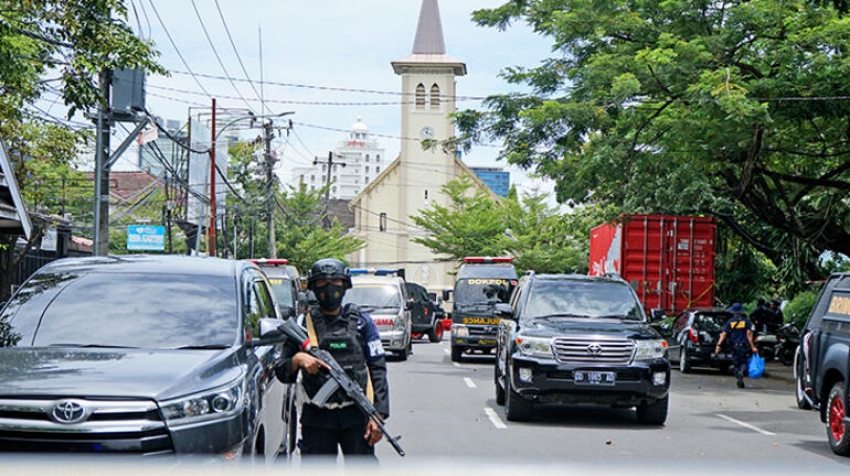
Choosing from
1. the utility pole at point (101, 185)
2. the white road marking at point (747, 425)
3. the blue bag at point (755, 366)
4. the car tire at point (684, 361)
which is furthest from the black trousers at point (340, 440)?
the car tire at point (684, 361)

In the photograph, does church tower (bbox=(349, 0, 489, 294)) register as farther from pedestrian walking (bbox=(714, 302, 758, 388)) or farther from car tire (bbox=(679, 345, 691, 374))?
pedestrian walking (bbox=(714, 302, 758, 388))

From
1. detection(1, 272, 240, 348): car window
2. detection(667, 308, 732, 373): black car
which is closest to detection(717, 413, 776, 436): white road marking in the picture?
detection(1, 272, 240, 348): car window

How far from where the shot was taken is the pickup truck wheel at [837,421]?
11250 millimetres

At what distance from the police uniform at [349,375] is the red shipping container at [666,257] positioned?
2014 cm

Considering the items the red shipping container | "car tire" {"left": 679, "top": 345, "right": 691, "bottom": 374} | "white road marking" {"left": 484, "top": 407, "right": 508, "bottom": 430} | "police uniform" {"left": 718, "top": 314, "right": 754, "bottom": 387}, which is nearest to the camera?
"white road marking" {"left": 484, "top": 407, "right": 508, "bottom": 430}

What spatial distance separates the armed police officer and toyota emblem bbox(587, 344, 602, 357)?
6.64 meters

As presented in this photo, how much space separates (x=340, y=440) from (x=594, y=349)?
697 centimetres

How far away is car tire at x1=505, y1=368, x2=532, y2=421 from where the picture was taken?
13.4 meters

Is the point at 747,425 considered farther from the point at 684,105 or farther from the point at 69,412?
the point at 69,412

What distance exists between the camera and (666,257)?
2650 cm

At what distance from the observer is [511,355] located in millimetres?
13430

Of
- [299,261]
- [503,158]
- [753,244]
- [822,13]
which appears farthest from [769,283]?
[299,261]

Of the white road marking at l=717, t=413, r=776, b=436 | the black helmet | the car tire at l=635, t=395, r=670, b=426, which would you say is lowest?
the white road marking at l=717, t=413, r=776, b=436

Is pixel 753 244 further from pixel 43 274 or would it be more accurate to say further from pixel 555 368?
pixel 43 274
